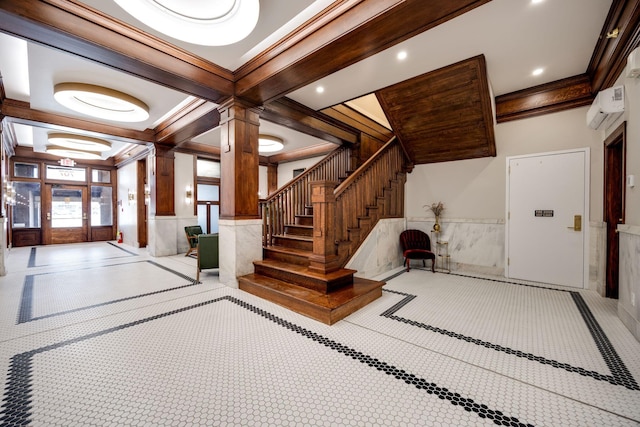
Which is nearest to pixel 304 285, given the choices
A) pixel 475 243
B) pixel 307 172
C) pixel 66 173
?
pixel 307 172

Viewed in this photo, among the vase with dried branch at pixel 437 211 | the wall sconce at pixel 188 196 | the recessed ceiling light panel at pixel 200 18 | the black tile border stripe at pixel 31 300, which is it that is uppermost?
the recessed ceiling light panel at pixel 200 18

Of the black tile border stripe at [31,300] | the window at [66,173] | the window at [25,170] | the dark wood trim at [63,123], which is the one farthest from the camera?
the window at [66,173]

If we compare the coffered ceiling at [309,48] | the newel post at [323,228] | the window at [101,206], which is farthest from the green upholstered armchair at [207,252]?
the window at [101,206]

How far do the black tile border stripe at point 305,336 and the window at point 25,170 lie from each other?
33.9ft

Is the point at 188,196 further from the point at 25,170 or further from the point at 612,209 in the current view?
the point at 612,209

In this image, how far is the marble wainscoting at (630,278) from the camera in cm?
244

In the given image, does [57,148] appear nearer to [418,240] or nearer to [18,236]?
[18,236]

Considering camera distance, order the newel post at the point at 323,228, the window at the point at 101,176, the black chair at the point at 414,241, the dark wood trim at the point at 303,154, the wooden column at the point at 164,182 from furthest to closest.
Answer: the window at the point at 101,176 → the dark wood trim at the point at 303,154 → the wooden column at the point at 164,182 → the black chair at the point at 414,241 → the newel post at the point at 323,228

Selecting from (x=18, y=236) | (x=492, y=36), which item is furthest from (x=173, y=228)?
(x=492, y=36)

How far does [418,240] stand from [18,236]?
12644 mm

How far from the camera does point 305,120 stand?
5105 millimetres

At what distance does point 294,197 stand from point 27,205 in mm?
10257

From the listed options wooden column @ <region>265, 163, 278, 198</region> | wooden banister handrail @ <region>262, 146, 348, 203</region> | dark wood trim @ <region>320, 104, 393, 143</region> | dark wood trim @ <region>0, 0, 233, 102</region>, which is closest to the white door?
dark wood trim @ <region>320, 104, 393, 143</region>

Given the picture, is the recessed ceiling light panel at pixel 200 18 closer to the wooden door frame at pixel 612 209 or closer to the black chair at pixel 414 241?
the black chair at pixel 414 241
